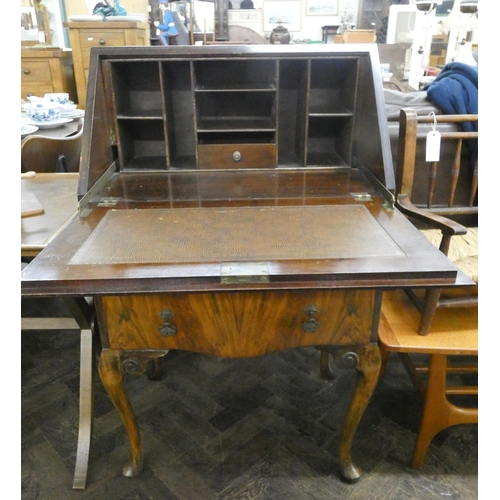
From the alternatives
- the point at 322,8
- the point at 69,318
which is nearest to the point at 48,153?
the point at 69,318

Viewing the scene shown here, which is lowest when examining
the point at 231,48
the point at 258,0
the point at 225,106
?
the point at 225,106

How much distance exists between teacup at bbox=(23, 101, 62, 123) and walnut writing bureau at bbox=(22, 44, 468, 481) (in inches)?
38.2

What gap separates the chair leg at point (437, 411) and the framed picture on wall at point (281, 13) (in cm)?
594

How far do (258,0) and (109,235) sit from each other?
241 inches

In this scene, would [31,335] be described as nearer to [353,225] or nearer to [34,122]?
[34,122]

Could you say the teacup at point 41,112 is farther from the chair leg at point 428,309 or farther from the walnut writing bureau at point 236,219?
the chair leg at point 428,309

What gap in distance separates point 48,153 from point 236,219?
115 centimetres

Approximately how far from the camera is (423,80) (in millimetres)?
3619

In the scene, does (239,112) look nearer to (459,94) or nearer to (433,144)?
(433,144)

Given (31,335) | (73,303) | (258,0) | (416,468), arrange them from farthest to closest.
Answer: (258,0), (31,335), (416,468), (73,303)

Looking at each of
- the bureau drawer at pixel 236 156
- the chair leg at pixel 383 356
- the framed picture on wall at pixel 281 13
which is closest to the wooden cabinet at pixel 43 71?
the bureau drawer at pixel 236 156

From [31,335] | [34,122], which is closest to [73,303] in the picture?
[31,335]

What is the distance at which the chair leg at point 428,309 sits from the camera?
1.13m

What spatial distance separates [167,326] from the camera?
101 cm
